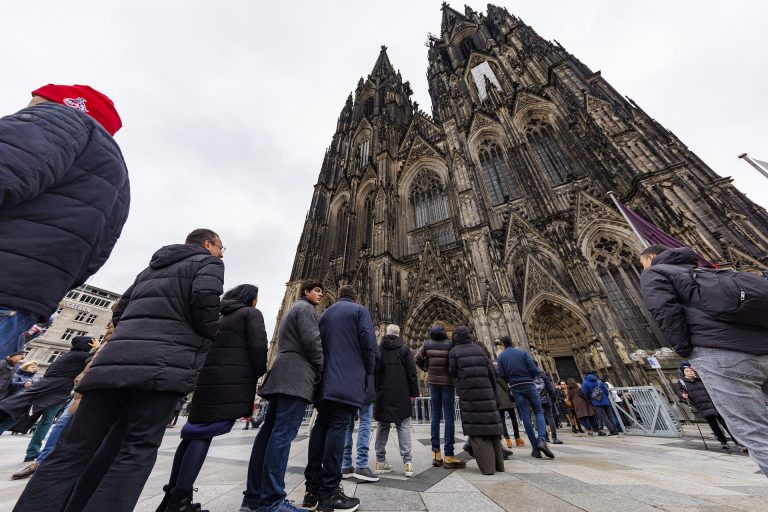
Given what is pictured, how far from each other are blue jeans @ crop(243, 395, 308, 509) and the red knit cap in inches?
84.5

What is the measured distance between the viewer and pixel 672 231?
938 centimetres

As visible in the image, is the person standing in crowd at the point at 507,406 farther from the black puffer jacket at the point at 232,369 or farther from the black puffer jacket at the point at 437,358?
the black puffer jacket at the point at 232,369

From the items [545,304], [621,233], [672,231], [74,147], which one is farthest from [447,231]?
[74,147]

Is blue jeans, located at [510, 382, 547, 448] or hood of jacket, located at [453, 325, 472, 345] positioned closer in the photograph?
hood of jacket, located at [453, 325, 472, 345]

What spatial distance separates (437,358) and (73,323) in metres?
41.6

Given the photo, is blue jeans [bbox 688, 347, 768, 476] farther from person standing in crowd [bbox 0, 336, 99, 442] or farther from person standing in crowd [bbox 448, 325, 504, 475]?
person standing in crowd [bbox 0, 336, 99, 442]

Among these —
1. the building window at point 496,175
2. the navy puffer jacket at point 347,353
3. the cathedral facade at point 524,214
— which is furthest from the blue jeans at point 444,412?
the building window at point 496,175

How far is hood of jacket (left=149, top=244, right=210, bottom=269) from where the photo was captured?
1.86m

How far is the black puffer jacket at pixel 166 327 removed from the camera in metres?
1.44

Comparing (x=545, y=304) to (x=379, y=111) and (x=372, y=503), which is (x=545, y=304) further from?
(x=379, y=111)

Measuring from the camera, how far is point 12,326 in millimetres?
1240

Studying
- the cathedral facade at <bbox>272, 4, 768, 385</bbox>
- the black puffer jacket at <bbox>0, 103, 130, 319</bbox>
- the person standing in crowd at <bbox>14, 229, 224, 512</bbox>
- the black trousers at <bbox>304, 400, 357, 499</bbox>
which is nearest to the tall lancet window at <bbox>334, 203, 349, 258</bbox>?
the cathedral facade at <bbox>272, 4, 768, 385</bbox>

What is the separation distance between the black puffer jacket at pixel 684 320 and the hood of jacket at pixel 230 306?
3.01 m

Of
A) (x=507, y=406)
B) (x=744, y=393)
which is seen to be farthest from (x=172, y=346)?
(x=507, y=406)
